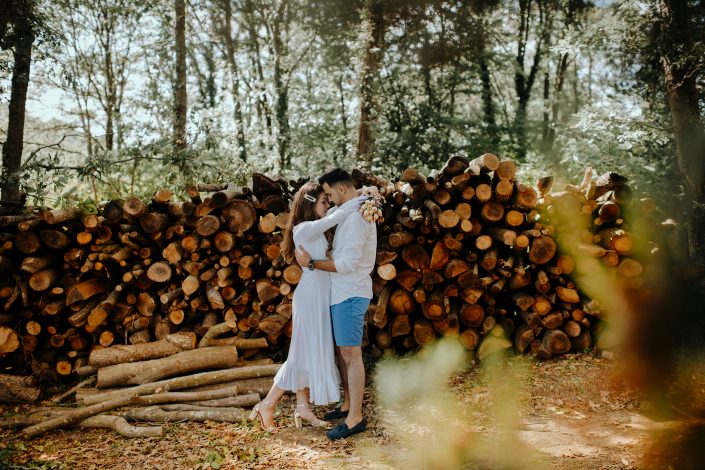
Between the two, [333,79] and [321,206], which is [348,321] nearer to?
[321,206]

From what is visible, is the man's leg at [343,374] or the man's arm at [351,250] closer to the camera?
the man's arm at [351,250]

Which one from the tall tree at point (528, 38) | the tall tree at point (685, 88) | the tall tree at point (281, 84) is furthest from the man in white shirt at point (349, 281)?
the tall tree at point (528, 38)

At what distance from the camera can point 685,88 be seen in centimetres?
701

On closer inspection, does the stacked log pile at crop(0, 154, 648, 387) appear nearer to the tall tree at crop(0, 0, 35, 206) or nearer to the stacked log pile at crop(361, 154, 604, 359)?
the stacked log pile at crop(361, 154, 604, 359)

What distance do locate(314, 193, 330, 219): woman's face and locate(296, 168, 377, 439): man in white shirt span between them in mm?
107

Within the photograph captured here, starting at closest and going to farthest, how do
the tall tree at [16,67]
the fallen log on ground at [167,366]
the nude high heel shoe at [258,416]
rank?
the nude high heel shoe at [258,416] < the fallen log on ground at [167,366] < the tall tree at [16,67]

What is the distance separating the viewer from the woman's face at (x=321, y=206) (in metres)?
4.35

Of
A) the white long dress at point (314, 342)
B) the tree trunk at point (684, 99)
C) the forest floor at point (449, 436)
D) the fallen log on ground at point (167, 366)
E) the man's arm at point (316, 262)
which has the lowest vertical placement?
the forest floor at point (449, 436)

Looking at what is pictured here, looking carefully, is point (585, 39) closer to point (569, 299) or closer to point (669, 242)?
point (669, 242)

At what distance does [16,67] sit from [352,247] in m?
5.91

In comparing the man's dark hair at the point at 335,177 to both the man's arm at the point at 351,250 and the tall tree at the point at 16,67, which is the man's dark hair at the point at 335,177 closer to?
the man's arm at the point at 351,250

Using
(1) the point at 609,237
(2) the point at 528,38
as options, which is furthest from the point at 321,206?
(2) the point at 528,38

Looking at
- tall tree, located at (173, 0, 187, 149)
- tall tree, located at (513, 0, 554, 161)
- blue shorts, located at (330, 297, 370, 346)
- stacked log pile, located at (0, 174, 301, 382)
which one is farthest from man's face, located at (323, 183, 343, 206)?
tall tree, located at (513, 0, 554, 161)

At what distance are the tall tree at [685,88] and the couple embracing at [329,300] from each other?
5082 mm
